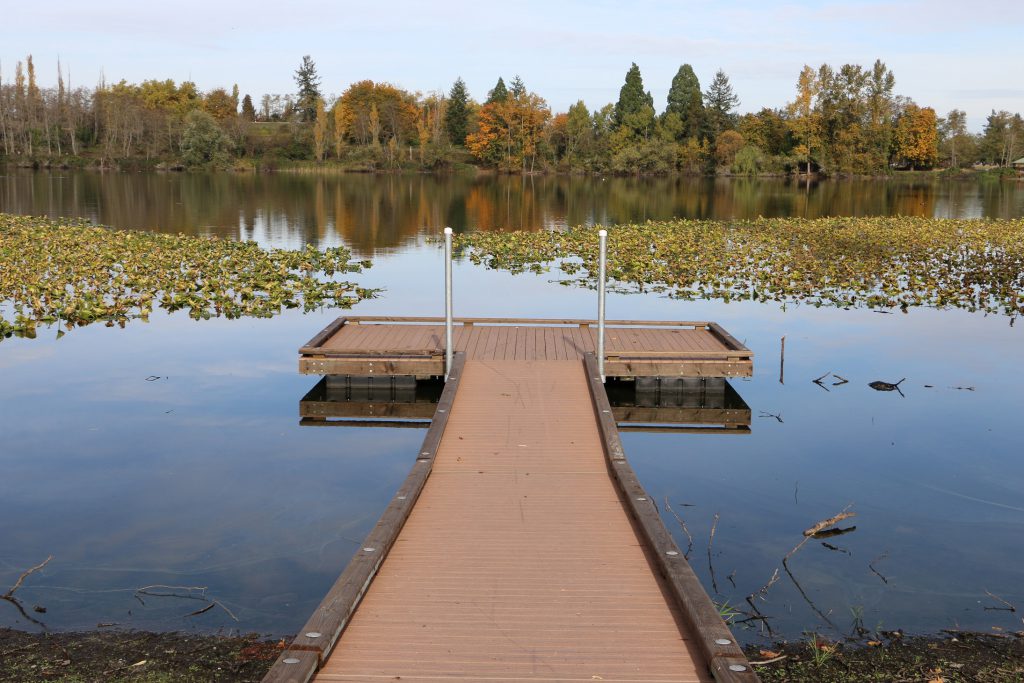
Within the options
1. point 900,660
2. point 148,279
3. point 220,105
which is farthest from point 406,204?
point 220,105

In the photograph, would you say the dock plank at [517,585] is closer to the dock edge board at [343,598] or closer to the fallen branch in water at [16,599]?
the dock edge board at [343,598]

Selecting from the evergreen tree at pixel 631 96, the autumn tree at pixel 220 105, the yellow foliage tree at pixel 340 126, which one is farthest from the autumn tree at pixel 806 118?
the autumn tree at pixel 220 105

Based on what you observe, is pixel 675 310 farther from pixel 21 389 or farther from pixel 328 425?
pixel 21 389

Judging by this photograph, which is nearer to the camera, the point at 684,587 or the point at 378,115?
the point at 684,587

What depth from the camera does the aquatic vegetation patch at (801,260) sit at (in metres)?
22.5

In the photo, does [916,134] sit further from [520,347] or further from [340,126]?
[520,347]

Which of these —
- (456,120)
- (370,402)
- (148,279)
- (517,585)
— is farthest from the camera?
(456,120)

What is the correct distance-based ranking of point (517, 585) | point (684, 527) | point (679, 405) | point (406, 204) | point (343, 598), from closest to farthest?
point (343, 598) → point (517, 585) → point (684, 527) → point (679, 405) → point (406, 204)

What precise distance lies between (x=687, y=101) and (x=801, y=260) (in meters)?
84.0

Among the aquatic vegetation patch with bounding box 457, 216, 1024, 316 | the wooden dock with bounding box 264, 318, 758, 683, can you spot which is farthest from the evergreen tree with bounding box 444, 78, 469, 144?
the wooden dock with bounding box 264, 318, 758, 683

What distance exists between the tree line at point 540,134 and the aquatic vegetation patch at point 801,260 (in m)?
63.2

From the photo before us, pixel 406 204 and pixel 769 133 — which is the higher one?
pixel 769 133

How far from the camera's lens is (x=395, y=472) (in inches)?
435

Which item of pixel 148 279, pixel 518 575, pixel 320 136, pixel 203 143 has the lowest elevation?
pixel 518 575
